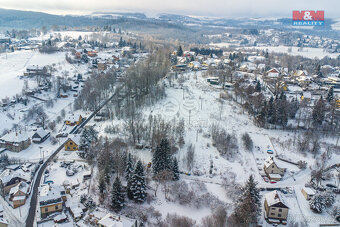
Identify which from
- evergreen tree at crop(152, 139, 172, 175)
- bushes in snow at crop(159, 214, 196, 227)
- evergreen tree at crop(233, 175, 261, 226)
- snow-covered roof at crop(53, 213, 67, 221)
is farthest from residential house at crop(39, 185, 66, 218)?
evergreen tree at crop(233, 175, 261, 226)

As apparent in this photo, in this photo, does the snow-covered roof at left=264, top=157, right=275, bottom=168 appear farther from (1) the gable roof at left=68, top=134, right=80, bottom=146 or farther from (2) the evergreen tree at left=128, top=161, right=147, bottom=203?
(1) the gable roof at left=68, top=134, right=80, bottom=146

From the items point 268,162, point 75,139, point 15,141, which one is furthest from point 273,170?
point 15,141

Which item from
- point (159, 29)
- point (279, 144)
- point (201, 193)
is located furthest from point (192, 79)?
point (159, 29)

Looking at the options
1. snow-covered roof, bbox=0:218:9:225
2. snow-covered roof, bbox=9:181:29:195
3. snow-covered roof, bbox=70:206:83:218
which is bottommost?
snow-covered roof, bbox=70:206:83:218

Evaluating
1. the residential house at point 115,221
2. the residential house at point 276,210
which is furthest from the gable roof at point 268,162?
the residential house at point 115,221

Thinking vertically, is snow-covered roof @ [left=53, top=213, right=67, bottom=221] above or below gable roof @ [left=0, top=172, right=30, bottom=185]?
below
